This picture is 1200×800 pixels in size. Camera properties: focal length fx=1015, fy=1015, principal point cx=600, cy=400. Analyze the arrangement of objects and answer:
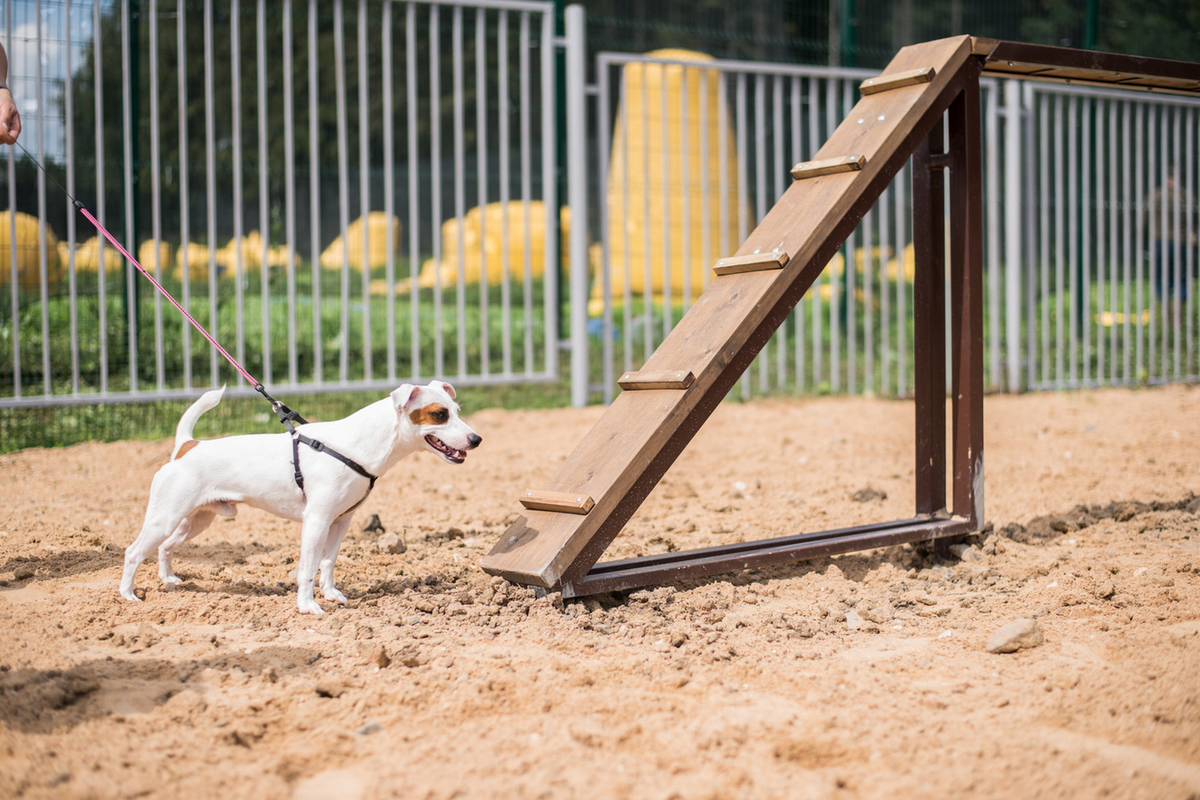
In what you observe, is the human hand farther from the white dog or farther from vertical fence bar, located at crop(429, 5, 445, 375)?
vertical fence bar, located at crop(429, 5, 445, 375)

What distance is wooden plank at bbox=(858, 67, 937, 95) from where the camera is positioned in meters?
3.69

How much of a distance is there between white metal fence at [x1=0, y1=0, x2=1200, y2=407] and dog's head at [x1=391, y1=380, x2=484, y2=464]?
3683mm

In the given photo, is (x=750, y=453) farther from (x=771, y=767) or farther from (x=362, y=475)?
(x=771, y=767)

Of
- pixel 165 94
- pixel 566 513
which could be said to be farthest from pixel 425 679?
pixel 165 94

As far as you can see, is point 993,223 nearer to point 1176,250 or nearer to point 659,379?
point 1176,250

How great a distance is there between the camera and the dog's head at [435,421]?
10.3ft

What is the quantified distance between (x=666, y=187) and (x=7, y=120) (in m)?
5.13

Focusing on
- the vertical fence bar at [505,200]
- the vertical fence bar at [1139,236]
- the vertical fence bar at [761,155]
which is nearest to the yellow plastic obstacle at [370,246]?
the vertical fence bar at [505,200]

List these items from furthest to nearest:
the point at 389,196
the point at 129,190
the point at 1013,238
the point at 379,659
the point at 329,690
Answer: the point at 1013,238 < the point at 389,196 < the point at 129,190 < the point at 379,659 < the point at 329,690

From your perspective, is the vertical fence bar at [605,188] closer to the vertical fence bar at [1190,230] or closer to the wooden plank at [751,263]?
the wooden plank at [751,263]

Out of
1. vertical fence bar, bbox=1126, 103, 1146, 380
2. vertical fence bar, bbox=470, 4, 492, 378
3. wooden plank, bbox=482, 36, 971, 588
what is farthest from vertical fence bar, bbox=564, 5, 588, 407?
vertical fence bar, bbox=1126, 103, 1146, 380

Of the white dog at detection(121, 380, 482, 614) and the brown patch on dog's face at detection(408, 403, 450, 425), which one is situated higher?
the brown patch on dog's face at detection(408, 403, 450, 425)

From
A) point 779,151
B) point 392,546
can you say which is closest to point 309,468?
point 392,546

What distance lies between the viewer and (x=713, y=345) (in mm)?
3324
